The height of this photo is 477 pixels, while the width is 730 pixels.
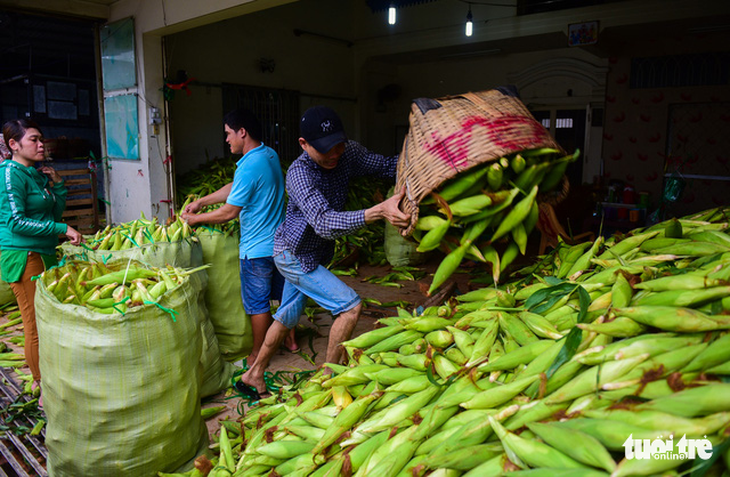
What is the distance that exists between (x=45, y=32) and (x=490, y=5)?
325 inches

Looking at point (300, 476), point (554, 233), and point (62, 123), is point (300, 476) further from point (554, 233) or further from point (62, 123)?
point (62, 123)

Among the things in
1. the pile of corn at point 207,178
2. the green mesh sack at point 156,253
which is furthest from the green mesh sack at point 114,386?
the pile of corn at point 207,178

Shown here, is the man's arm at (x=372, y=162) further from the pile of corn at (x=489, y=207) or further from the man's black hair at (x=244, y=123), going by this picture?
the pile of corn at (x=489, y=207)

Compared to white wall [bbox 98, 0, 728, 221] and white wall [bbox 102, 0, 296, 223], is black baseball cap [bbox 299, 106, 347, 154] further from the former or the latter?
white wall [bbox 102, 0, 296, 223]

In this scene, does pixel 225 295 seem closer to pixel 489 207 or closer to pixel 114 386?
pixel 114 386

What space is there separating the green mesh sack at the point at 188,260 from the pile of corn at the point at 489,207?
188 centimetres

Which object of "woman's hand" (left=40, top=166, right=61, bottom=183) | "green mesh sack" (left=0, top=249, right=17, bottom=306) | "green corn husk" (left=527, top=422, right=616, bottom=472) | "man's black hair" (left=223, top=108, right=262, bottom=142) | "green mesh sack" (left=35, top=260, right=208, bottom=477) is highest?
"man's black hair" (left=223, top=108, right=262, bottom=142)

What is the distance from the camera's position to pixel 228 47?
27.5ft

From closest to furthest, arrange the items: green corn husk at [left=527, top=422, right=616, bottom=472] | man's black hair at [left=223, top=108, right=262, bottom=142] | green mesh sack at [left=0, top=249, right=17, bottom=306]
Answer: green corn husk at [left=527, top=422, right=616, bottom=472], man's black hair at [left=223, top=108, right=262, bottom=142], green mesh sack at [left=0, top=249, right=17, bottom=306]

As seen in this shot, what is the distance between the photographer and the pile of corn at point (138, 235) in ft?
10.6

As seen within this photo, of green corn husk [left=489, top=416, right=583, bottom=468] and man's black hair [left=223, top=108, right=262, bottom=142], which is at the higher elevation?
man's black hair [left=223, top=108, right=262, bottom=142]

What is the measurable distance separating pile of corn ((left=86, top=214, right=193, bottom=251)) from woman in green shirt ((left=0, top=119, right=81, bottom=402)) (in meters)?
0.19

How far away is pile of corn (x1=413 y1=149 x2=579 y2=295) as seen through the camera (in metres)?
1.78

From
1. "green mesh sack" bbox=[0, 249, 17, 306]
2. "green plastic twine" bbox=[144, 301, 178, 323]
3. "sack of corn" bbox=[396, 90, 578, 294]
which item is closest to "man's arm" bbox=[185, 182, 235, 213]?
"green plastic twine" bbox=[144, 301, 178, 323]
